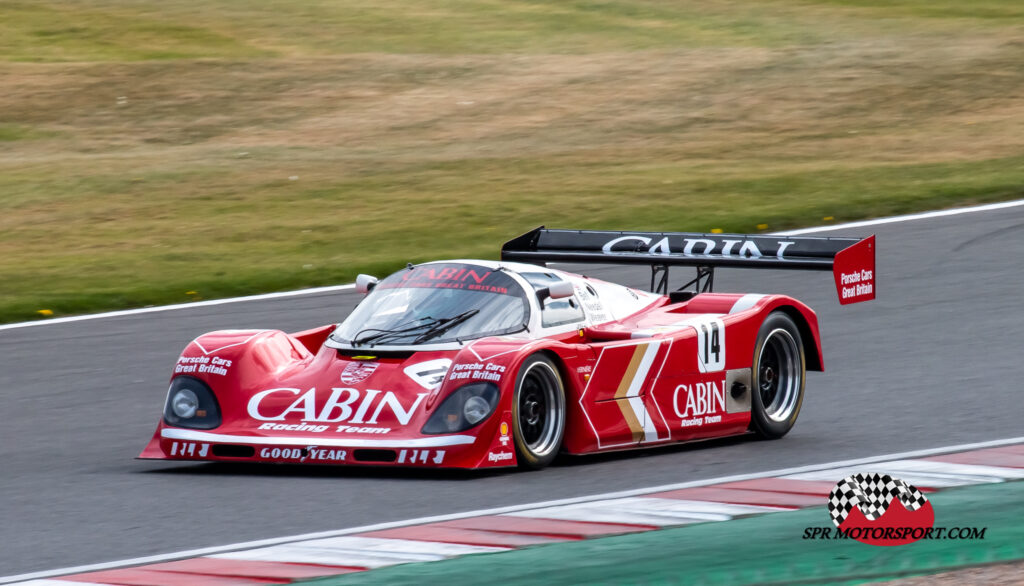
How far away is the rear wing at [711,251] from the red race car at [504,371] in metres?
0.02

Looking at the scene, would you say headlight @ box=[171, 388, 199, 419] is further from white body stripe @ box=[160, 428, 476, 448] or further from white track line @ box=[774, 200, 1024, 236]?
white track line @ box=[774, 200, 1024, 236]

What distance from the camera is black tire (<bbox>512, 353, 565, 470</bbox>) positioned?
8070mm

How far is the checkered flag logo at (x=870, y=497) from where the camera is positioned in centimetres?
663

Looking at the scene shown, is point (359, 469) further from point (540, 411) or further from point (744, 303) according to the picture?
point (744, 303)

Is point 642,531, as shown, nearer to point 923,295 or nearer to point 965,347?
point 965,347

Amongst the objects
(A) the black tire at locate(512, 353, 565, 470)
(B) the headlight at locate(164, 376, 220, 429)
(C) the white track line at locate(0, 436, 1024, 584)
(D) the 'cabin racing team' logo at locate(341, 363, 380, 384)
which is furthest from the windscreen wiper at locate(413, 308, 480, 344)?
(C) the white track line at locate(0, 436, 1024, 584)

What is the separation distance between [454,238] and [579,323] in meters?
8.37

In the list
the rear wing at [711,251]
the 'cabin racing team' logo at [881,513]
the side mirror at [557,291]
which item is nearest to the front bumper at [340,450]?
the side mirror at [557,291]

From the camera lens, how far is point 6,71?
28.9 m

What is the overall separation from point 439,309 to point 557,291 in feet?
2.09

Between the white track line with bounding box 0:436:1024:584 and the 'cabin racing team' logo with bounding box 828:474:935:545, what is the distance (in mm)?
885

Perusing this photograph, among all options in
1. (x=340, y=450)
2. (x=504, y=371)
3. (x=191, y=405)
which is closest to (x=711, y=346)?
(x=504, y=371)

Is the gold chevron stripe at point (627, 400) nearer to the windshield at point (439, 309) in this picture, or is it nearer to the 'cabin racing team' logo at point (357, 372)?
the windshield at point (439, 309)

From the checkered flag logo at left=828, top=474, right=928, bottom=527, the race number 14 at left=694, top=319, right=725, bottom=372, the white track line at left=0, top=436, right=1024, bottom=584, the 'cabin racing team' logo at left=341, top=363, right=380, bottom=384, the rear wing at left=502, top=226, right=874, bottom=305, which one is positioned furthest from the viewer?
the rear wing at left=502, top=226, right=874, bottom=305
